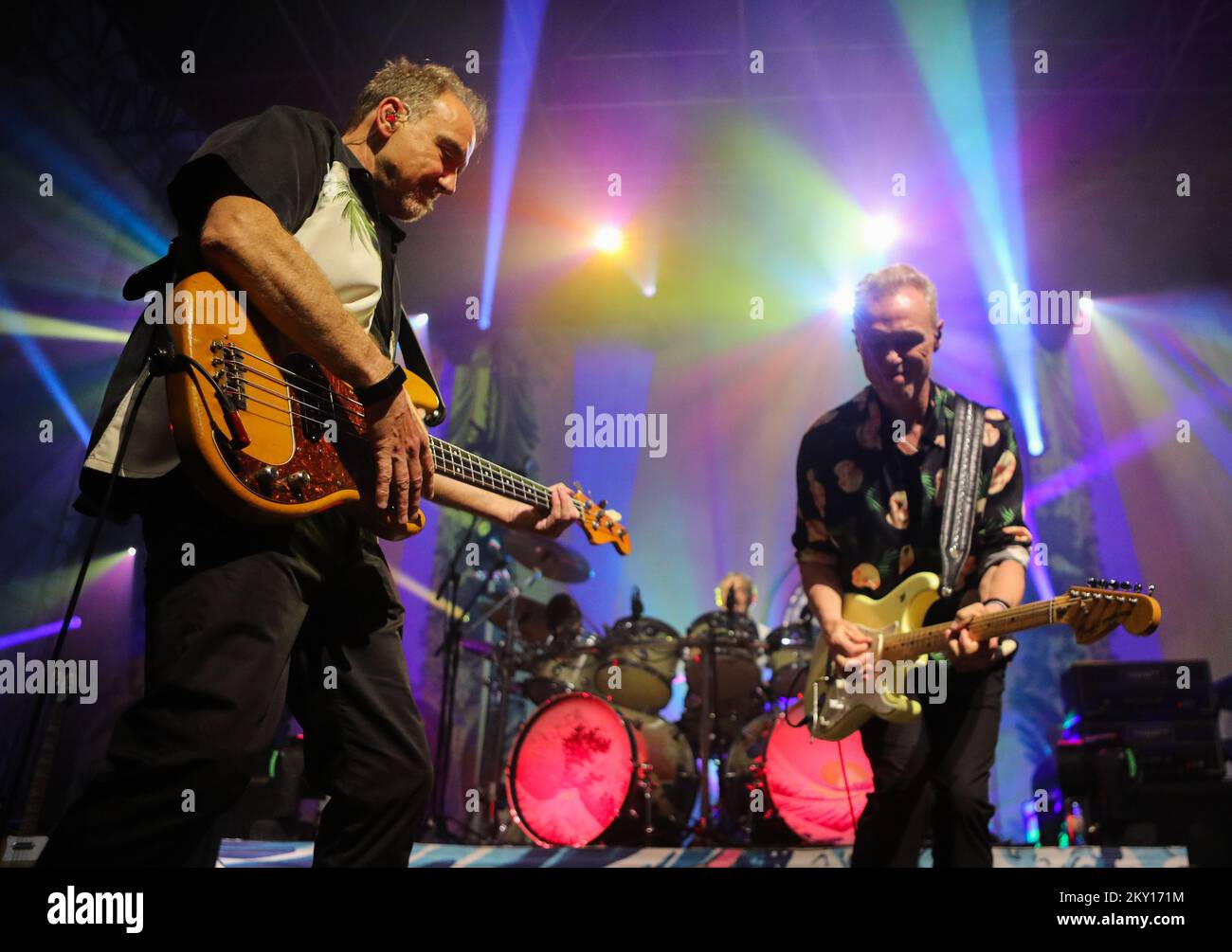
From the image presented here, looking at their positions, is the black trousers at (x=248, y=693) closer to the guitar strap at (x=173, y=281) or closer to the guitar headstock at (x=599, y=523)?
the guitar strap at (x=173, y=281)

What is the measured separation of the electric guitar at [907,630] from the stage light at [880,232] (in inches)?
323

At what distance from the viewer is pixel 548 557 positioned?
7648 mm

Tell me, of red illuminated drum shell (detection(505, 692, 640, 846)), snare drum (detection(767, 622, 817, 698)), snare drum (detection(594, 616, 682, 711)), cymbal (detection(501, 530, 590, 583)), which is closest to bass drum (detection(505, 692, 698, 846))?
red illuminated drum shell (detection(505, 692, 640, 846))

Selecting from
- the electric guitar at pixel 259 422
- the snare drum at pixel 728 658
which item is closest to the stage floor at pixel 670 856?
the snare drum at pixel 728 658

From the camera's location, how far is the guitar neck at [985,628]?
3131mm

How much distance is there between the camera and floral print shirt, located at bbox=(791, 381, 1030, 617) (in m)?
3.48

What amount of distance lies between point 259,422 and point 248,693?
0.57 meters

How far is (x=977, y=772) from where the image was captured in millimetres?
3094

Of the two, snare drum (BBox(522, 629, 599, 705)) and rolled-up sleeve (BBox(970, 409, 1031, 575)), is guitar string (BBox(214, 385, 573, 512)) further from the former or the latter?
snare drum (BBox(522, 629, 599, 705))

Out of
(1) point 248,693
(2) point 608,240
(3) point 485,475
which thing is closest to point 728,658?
(3) point 485,475

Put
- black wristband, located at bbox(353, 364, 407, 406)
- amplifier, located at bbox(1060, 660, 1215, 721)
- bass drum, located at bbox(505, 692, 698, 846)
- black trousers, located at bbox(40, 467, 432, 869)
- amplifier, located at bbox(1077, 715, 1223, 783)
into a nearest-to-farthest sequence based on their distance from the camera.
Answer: black trousers, located at bbox(40, 467, 432, 869) < black wristband, located at bbox(353, 364, 407, 406) < bass drum, located at bbox(505, 692, 698, 846) < amplifier, located at bbox(1077, 715, 1223, 783) < amplifier, located at bbox(1060, 660, 1215, 721)

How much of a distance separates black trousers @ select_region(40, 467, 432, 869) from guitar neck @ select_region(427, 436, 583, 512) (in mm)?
444

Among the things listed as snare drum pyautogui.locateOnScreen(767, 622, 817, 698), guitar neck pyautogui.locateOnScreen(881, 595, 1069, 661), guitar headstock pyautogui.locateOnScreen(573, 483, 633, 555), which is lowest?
snare drum pyautogui.locateOnScreen(767, 622, 817, 698)
